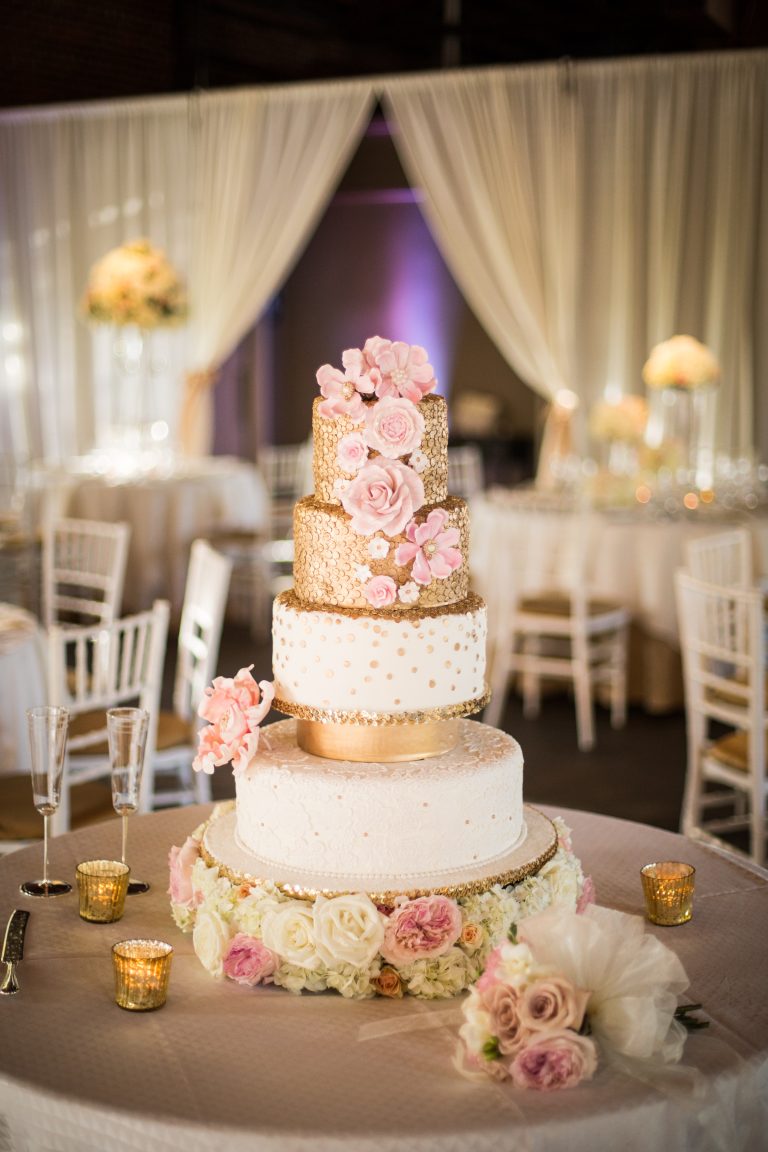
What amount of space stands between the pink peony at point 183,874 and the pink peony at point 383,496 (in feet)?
1.93

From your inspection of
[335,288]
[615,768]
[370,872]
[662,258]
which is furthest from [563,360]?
[370,872]

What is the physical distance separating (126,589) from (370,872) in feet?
19.6

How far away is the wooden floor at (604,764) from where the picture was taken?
5.05 m

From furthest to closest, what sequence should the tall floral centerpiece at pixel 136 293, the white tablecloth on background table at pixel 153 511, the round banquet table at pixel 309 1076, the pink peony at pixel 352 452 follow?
the tall floral centerpiece at pixel 136 293
the white tablecloth on background table at pixel 153 511
the pink peony at pixel 352 452
the round banquet table at pixel 309 1076

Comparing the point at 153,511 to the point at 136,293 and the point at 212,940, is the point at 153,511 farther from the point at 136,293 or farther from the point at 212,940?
the point at 212,940

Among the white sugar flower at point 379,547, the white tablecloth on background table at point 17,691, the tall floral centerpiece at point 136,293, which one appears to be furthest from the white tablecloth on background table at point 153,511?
the white sugar flower at point 379,547

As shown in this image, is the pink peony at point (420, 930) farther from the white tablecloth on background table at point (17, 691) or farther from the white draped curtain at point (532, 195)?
the white draped curtain at point (532, 195)

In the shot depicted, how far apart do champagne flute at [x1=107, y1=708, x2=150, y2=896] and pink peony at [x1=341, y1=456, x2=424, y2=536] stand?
0.49m

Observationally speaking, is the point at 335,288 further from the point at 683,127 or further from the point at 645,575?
the point at 645,575

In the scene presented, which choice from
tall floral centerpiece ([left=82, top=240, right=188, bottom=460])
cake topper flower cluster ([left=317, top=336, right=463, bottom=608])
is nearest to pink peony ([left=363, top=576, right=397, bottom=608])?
cake topper flower cluster ([left=317, top=336, right=463, bottom=608])

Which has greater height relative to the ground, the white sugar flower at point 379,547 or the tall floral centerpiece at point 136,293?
the tall floral centerpiece at point 136,293

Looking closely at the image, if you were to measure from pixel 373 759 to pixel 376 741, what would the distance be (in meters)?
0.03

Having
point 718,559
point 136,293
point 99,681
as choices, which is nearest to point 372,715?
point 99,681

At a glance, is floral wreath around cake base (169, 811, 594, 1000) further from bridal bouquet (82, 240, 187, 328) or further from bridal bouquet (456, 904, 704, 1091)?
bridal bouquet (82, 240, 187, 328)
